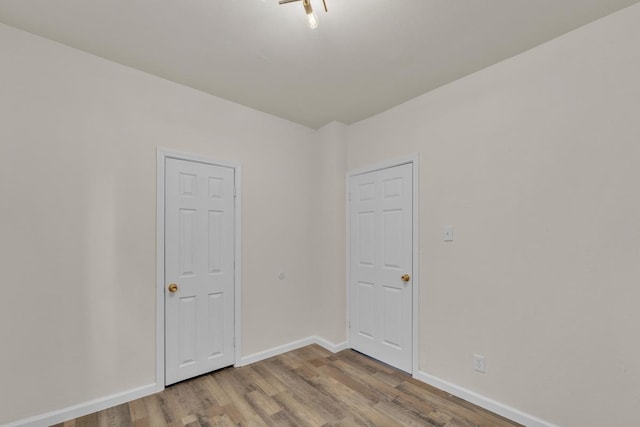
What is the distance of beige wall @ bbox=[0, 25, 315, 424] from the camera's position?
1.89 meters

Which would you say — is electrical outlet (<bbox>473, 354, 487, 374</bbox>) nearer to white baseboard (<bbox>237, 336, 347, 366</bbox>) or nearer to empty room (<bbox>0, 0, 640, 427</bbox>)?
empty room (<bbox>0, 0, 640, 427</bbox>)

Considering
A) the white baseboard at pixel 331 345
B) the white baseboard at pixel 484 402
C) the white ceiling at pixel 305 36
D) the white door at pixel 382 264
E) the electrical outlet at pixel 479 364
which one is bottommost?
the white baseboard at pixel 331 345

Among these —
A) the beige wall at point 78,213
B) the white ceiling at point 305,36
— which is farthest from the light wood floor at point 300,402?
the white ceiling at point 305,36

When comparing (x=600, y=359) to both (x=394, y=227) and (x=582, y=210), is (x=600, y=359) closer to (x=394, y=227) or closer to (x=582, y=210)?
(x=582, y=210)

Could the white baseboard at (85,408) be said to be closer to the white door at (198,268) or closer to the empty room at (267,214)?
the empty room at (267,214)

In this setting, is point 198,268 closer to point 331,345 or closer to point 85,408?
point 85,408

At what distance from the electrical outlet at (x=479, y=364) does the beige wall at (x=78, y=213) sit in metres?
2.63

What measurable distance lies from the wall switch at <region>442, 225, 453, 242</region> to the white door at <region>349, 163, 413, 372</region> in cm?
33

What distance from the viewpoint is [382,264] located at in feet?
9.91

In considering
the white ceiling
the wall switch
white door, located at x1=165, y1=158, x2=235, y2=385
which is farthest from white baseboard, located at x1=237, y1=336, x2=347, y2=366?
the white ceiling

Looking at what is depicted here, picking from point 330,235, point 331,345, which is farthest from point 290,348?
point 330,235

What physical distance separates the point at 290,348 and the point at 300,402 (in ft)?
3.17

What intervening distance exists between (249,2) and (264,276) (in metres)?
2.40

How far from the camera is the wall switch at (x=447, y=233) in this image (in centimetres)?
246
